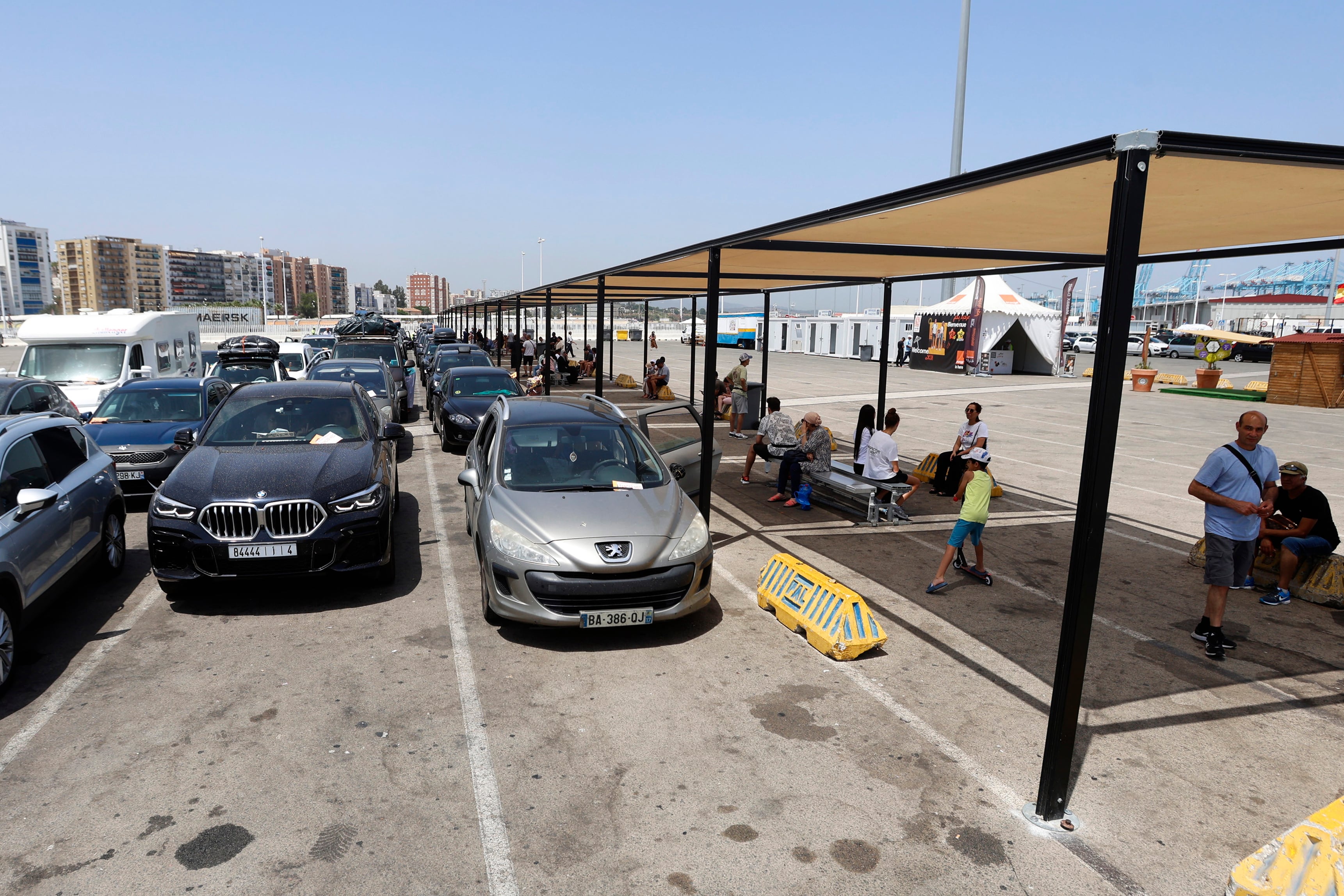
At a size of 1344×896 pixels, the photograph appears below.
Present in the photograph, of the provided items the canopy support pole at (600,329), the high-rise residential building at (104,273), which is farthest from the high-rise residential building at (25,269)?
the canopy support pole at (600,329)

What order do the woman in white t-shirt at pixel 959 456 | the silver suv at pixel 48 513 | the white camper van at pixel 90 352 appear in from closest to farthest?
the silver suv at pixel 48 513 < the woman in white t-shirt at pixel 959 456 < the white camper van at pixel 90 352

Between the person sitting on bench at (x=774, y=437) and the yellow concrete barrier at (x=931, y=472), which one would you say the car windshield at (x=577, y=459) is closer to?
the person sitting on bench at (x=774, y=437)

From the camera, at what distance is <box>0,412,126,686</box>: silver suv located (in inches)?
196

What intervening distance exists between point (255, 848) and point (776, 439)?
314 inches

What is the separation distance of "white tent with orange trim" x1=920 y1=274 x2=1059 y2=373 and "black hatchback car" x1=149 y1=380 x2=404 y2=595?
35.3 meters

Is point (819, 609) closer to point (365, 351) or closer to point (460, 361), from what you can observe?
point (460, 361)

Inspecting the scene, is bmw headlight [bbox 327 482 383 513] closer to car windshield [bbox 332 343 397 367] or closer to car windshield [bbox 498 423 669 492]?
car windshield [bbox 498 423 669 492]

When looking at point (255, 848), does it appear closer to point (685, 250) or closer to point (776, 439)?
point (685, 250)

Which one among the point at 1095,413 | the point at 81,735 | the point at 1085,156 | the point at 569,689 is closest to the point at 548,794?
the point at 569,689

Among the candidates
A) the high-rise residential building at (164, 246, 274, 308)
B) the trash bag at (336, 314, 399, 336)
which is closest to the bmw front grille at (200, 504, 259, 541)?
the trash bag at (336, 314, 399, 336)

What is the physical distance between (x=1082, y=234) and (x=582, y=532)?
18.5 feet

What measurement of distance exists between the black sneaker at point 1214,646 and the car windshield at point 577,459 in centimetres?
430

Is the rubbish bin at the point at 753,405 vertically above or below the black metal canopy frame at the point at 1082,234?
below

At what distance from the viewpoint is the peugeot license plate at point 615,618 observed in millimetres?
5484
